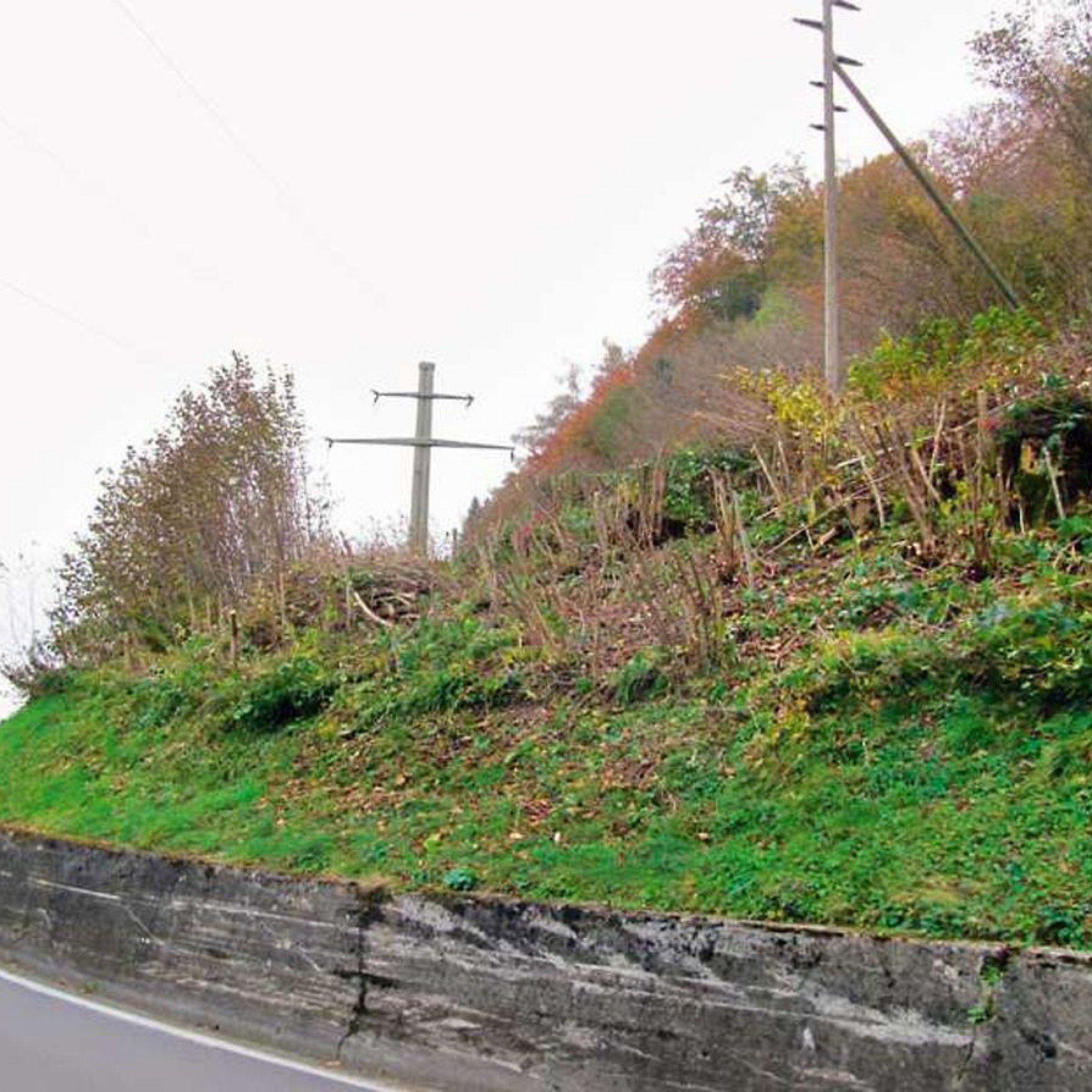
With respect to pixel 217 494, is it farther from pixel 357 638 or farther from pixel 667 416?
pixel 667 416

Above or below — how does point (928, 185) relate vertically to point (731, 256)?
below

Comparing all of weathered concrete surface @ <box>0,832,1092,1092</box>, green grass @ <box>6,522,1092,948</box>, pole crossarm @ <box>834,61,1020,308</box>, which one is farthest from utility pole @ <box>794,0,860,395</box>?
weathered concrete surface @ <box>0,832,1092,1092</box>

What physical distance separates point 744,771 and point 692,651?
2.02 m

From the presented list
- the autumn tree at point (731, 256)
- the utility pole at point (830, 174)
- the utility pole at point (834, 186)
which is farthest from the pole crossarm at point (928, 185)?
the autumn tree at point (731, 256)

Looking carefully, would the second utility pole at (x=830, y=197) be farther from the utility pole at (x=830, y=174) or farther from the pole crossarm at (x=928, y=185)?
the pole crossarm at (x=928, y=185)

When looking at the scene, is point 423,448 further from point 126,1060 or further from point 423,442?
point 126,1060

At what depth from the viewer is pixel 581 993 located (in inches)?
253

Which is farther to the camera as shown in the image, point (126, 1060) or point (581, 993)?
point (126, 1060)

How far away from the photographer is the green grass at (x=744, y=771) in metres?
6.17

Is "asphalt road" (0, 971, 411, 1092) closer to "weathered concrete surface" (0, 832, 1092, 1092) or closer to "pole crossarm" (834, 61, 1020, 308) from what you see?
"weathered concrete surface" (0, 832, 1092, 1092)

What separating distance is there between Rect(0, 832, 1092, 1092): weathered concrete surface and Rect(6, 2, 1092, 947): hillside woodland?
27cm

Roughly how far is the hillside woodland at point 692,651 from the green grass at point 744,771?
2cm

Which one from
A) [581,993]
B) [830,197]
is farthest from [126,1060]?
[830,197]

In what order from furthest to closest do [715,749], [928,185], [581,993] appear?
[928,185] < [715,749] < [581,993]
